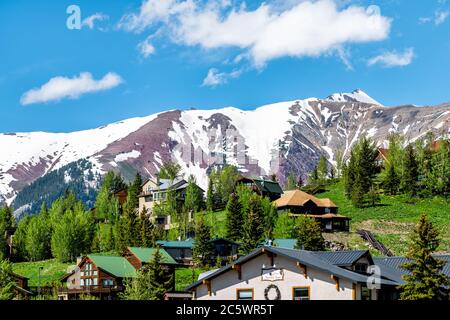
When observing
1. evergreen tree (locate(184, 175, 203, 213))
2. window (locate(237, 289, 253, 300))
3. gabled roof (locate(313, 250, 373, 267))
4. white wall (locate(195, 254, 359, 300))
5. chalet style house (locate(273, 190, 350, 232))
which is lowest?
window (locate(237, 289, 253, 300))

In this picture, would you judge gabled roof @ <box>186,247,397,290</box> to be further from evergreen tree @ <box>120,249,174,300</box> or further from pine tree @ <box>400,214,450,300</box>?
evergreen tree @ <box>120,249,174,300</box>

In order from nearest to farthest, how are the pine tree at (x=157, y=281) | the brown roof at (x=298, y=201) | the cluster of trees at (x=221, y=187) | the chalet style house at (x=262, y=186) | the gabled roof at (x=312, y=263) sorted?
the gabled roof at (x=312, y=263) < the pine tree at (x=157, y=281) < the brown roof at (x=298, y=201) < the chalet style house at (x=262, y=186) < the cluster of trees at (x=221, y=187)

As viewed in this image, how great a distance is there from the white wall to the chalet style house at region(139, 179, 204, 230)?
7107 cm

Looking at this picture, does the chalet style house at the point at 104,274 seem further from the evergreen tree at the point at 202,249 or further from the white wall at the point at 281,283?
the white wall at the point at 281,283

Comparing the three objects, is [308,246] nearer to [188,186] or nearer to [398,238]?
[398,238]

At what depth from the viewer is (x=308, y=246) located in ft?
216

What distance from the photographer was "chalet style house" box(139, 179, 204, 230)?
11069cm

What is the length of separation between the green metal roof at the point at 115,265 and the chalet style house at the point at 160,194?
3168cm

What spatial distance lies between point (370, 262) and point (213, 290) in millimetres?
9561

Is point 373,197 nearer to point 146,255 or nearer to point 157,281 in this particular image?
point 146,255

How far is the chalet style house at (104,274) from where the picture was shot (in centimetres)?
7244

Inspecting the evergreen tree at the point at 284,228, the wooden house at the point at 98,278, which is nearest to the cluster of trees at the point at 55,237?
the wooden house at the point at 98,278

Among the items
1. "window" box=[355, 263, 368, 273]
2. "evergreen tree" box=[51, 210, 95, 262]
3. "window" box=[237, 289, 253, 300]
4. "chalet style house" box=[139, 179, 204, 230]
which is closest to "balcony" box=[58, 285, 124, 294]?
"evergreen tree" box=[51, 210, 95, 262]

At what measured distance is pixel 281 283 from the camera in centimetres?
3641
